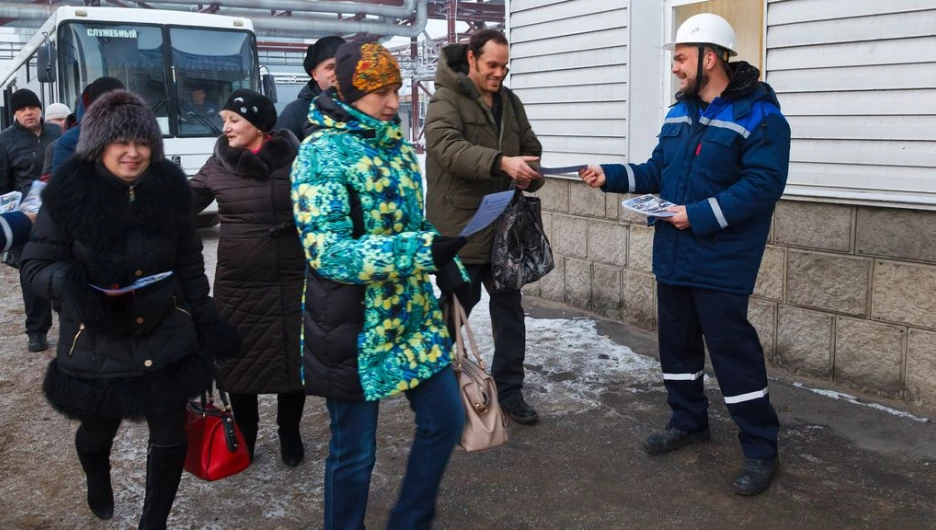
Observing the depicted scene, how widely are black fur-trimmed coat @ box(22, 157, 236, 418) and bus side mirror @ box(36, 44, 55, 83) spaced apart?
30.5ft

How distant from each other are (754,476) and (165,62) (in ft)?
34.4

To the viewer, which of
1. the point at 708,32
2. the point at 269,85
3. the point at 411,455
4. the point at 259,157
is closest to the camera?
the point at 411,455

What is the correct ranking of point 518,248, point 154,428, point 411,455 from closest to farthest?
point 411,455
point 154,428
point 518,248

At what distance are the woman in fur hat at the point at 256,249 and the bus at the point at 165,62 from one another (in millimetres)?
8332

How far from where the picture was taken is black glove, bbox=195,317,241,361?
3361mm

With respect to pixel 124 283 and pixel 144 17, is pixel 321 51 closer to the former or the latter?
pixel 124 283

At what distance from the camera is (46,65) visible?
11391 millimetres

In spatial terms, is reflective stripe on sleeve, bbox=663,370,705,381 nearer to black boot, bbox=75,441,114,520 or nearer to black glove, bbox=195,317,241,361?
black glove, bbox=195,317,241,361

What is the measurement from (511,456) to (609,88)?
10.9 feet

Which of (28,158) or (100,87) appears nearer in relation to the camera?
(100,87)

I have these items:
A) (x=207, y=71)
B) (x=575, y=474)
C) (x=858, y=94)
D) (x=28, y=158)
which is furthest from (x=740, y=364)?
(x=207, y=71)

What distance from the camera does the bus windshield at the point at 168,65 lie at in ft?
37.9

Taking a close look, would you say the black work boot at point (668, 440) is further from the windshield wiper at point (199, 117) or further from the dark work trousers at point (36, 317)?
the windshield wiper at point (199, 117)

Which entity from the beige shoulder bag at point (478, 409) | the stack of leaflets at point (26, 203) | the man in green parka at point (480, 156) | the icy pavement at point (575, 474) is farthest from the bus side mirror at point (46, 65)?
the beige shoulder bag at point (478, 409)
